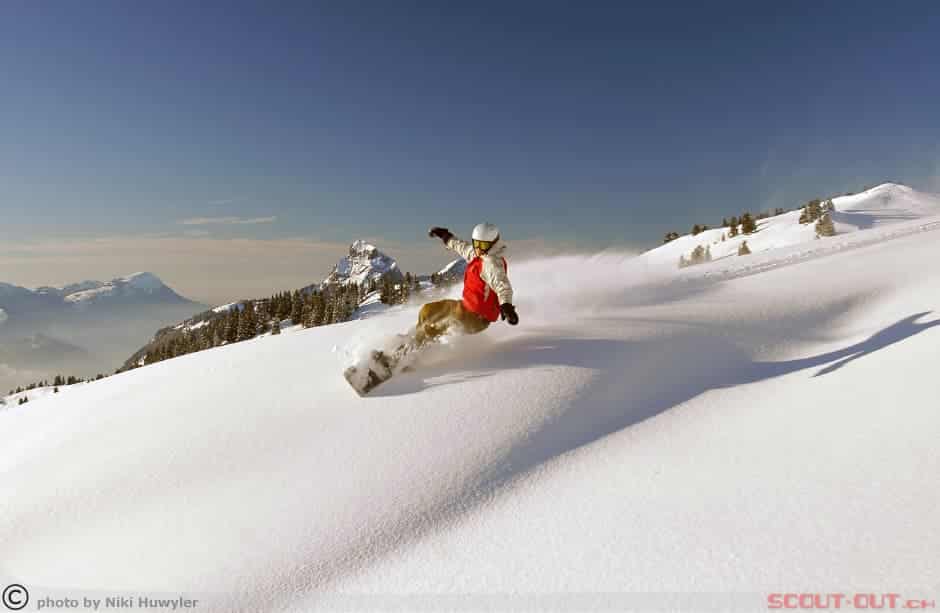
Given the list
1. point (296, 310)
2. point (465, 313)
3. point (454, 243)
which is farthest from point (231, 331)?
point (465, 313)

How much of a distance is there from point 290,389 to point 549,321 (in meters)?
4.61

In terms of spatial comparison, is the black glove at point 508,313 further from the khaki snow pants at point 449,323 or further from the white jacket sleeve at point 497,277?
the khaki snow pants at point 449,323

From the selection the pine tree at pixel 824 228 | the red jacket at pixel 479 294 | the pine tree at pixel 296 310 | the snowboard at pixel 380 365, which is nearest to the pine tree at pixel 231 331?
the pine tree at pixel 296 310

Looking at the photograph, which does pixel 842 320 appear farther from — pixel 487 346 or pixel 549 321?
pixel 487 346

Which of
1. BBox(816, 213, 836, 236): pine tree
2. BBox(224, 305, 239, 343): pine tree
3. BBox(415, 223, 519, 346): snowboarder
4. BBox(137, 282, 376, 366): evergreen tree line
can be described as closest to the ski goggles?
BBox(415, 223, 519, 346): snowboarder

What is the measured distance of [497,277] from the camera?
21.5 ft

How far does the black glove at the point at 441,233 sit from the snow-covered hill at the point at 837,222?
50.1m

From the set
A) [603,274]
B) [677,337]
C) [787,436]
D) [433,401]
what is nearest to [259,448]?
[433,401]

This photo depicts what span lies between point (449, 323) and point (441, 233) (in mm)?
1744

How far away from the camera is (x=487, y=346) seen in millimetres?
7344

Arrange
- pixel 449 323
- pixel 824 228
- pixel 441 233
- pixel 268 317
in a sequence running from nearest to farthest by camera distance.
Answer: pixel 449 323
pixel 441 233
pixel 824 228
pixel 268 317

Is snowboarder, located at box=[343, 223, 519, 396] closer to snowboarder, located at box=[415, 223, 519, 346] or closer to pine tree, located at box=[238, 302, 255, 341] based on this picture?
snowboarder, located at box=[415, 223, 519, 346]

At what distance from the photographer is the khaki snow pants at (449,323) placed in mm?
6910

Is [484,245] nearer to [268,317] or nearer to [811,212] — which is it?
[811,212]
